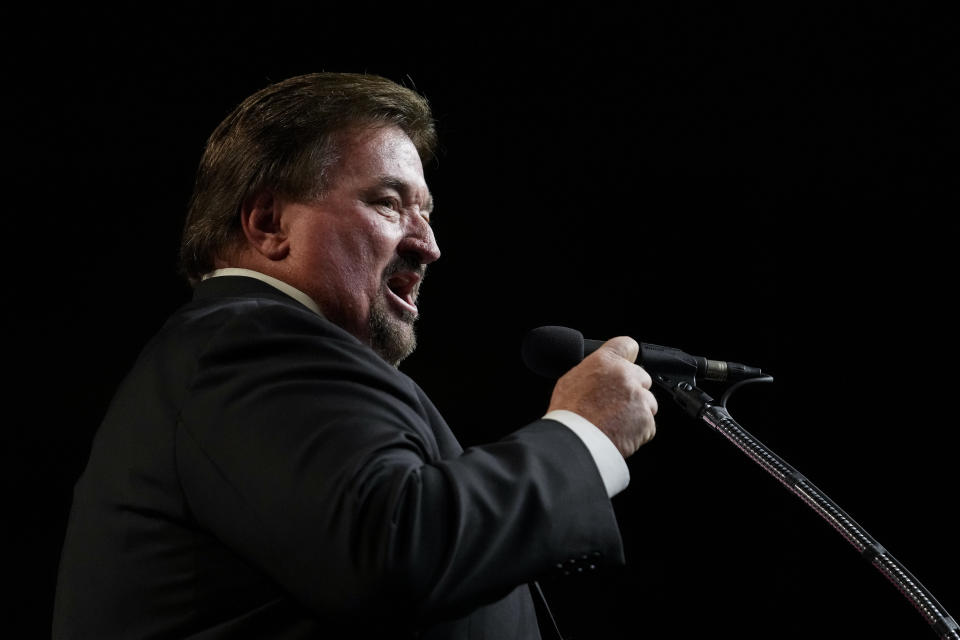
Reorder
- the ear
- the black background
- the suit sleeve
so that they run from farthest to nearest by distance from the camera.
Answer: the black background → the ear → the suit sleeve

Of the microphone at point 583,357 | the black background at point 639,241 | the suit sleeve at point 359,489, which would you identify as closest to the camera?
the suit sleeve at point 359,489

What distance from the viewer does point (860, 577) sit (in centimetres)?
250

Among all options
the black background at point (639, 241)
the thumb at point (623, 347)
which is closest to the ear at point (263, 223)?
the thumb at point (623, 347)

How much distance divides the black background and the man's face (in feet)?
3.73

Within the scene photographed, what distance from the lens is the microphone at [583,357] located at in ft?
4.57

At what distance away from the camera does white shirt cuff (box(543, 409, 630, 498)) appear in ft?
3.54

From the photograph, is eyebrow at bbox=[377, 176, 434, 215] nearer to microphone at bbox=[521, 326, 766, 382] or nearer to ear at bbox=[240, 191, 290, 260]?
ear at bbox=[240, 191, 290, 260]

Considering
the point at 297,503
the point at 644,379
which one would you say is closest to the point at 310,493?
the point at 297,503

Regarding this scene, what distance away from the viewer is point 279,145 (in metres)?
1.58

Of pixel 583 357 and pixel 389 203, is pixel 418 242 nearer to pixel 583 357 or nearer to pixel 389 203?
pixel 389 203

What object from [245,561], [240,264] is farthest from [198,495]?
[240,264]

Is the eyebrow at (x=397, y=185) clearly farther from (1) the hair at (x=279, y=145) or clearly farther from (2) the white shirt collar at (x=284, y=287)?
(2) the white shirt collar at (x=284, y=287)

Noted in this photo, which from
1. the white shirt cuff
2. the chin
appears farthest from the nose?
the white shirt cuff

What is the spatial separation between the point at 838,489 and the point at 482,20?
1.82 metres
